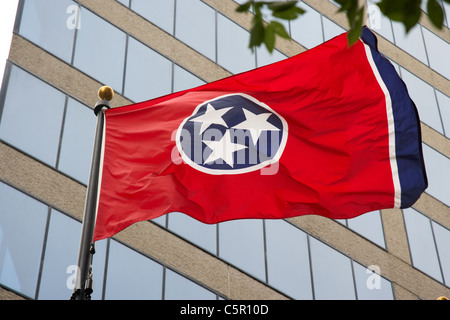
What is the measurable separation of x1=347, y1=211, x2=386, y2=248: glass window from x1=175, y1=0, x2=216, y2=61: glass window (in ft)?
22.6

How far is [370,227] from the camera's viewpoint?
26.1 metres

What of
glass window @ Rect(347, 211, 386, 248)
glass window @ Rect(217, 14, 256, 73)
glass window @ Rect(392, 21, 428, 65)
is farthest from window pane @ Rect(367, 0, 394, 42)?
glass window @ Rect(347, 211, 386, 248)

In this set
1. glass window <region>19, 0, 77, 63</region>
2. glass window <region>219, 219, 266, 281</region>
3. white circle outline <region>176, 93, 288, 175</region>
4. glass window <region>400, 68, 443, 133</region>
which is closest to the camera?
white circle outline <region>176, 93, 288, 175</region>

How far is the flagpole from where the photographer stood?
8797mm

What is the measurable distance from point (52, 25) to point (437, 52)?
18.7m

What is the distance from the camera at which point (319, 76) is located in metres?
12.4

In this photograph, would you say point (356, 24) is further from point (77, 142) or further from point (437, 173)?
point (437, 173)

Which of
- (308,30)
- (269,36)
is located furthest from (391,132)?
(308,30)

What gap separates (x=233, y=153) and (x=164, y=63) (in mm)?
13615

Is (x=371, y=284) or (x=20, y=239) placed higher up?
(x=371, y=284)

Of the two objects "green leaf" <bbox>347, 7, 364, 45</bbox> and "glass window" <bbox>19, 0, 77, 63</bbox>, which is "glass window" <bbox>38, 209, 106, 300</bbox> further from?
"green leaf" <bbox>347, 7, 364, 45</bbox>

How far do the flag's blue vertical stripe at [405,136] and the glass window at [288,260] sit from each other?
408 inches

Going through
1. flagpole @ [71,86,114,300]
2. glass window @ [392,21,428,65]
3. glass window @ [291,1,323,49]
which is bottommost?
flagpole @ [71,86,114,300]
